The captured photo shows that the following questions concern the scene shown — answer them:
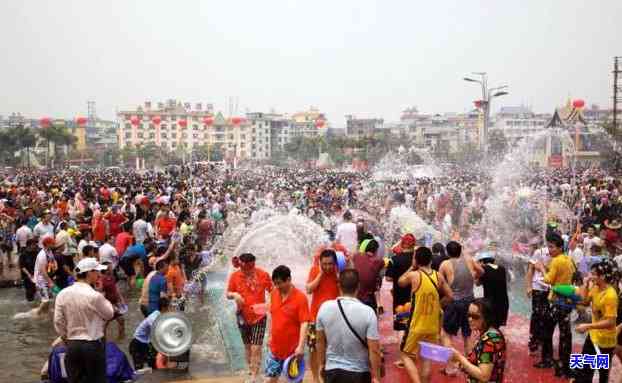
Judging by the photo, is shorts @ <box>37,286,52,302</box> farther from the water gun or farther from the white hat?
the water gun

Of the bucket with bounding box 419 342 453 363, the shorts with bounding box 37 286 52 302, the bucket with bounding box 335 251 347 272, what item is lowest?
the shorts with bounding box 37 286 52 302

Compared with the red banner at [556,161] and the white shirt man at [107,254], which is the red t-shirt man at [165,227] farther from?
the red banner at [556,161]

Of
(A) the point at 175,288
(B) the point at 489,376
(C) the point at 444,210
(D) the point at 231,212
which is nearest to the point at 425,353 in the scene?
(B) the point at 489,376

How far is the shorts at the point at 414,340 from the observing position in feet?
18.9

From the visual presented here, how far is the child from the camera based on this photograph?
23.5 feet

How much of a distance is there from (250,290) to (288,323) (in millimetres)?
909

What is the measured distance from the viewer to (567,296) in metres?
6.56

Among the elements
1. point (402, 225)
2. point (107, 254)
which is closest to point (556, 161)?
point (402, 225)

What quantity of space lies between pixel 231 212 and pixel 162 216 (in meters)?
9.36

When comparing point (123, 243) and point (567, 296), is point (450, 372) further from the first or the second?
point (123, 243)

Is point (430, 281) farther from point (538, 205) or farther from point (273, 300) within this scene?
point (538, 205)

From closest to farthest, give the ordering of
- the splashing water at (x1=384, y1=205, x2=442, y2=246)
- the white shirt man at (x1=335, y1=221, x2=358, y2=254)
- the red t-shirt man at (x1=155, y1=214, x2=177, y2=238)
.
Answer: the white shirt man at (x1=335, y1=221, x2=358, y2=254), the red t-shirt man at (x1=155, y1=214, x2=177, y2=238), the splashing water at (x1=384, y1=205, x2=442, y2=246)

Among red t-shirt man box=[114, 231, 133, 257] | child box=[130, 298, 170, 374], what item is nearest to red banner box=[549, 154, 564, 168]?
red t-shirt man box=[114, 231, 133, 257]

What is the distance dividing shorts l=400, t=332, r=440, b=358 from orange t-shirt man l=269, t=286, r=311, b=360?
972mm
